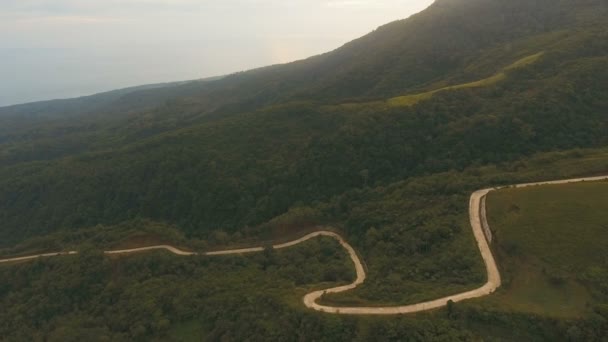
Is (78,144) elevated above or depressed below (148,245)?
above

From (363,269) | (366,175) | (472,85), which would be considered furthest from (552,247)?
(472,85)

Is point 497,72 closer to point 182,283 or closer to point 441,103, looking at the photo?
point 441,103

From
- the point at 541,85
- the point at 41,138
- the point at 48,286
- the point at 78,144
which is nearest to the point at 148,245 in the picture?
the point at 48,286

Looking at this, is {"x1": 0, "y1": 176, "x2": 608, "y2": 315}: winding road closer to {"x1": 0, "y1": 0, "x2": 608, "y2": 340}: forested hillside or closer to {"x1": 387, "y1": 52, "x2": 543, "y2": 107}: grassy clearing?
{"x1": 0, "y1": 0, "x2": 608, "y2": 340}: forested hillside

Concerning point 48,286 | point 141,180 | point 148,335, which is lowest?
point 148,335

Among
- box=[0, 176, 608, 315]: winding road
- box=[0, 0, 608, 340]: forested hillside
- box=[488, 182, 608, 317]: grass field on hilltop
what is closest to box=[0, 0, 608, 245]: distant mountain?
box=[0, 0, 608, 340]: forested hillside

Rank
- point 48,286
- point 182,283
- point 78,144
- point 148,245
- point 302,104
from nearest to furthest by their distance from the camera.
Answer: point 182,283
point 48,286
point 148,245
point 302,104
point 78,144

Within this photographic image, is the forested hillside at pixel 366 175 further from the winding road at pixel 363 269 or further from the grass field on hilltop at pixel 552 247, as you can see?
the grass field on hilltop at pixel 552 247
